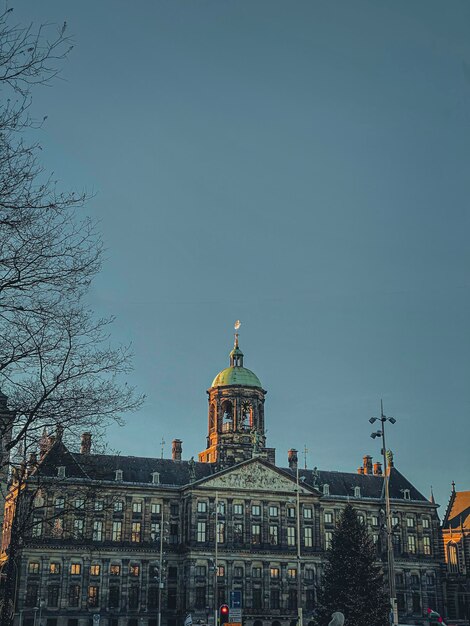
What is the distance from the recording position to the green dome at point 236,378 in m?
92.6

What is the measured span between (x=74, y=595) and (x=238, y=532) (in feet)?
60.9

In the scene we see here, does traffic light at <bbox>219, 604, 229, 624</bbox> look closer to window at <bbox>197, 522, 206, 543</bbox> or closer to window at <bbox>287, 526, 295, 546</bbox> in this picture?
window at <bbox>197, 522, 206, 543</bbox>

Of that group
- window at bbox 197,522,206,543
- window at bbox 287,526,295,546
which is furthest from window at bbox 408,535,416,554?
window at bbox 197,522,206,543

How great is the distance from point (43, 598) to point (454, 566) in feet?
208

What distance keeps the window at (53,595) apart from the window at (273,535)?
23611mm

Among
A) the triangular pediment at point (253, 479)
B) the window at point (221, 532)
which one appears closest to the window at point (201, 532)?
the window at point (221, 532)

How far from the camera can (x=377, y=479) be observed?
100 m

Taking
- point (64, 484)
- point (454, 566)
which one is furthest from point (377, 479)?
point (64, 484)

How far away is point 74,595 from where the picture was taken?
7794cm

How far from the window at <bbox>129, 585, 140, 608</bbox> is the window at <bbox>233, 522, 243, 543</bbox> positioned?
1166 centimetres

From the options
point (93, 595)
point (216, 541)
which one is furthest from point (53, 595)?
point (216, 541)

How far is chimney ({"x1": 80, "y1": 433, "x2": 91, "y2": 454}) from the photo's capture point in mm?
19333

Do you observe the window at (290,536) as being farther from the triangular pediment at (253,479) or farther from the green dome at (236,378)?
the green dome at (236,378)

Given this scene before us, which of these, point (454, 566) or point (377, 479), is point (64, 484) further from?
point (454, 566)
